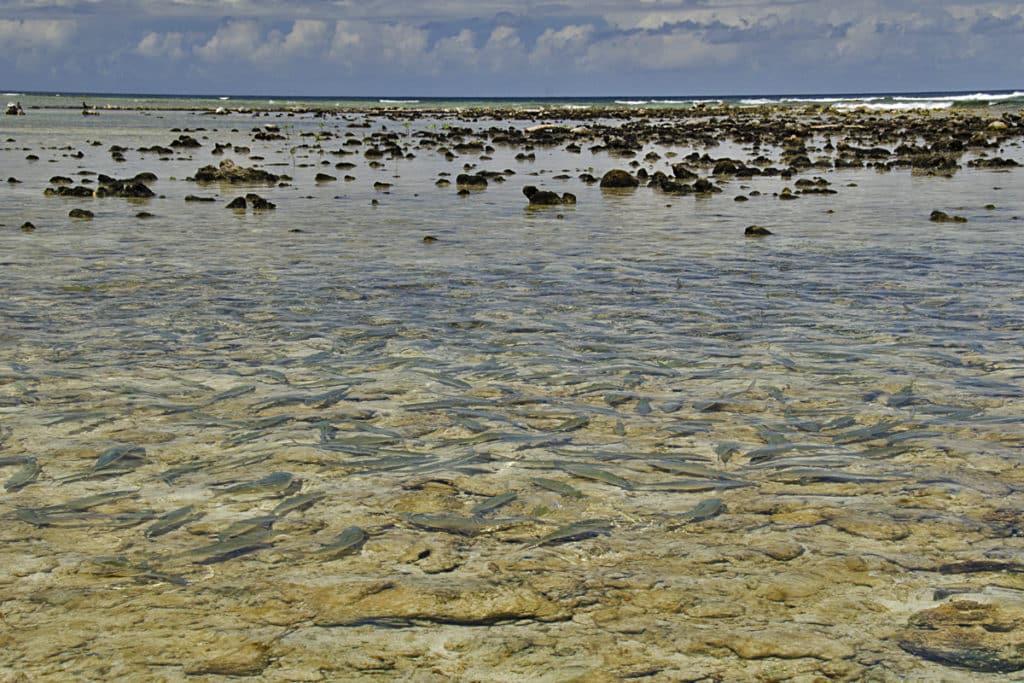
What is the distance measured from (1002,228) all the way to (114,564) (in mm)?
12988

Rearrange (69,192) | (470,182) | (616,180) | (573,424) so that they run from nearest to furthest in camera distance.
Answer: (573,424), (69,192), (616,180), (470,182)

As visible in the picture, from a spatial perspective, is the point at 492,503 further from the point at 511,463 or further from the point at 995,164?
the point at 995,164

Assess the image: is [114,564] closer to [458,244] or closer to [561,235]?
[458,244]

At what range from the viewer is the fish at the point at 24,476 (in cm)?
464

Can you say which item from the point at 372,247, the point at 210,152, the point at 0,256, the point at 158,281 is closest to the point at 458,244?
the point at 372,247

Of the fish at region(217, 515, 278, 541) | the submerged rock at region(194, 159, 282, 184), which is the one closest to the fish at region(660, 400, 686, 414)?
the fish at region(217, 515, 278, 541)

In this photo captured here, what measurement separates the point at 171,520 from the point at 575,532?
5.30 feet

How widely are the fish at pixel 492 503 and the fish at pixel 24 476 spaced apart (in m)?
1.99

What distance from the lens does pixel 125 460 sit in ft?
16.3

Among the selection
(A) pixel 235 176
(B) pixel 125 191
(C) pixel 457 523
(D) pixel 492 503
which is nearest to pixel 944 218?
(D) pixel 492 503

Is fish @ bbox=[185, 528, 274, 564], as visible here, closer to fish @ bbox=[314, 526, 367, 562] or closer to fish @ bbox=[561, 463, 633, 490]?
fish @ bbox=[314, 526, 367, 562]

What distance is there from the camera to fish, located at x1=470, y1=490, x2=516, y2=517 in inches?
175

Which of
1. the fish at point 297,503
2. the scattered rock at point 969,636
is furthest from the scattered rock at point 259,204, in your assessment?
the scattered rock at point 969,636

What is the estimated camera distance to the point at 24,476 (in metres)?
4.75
